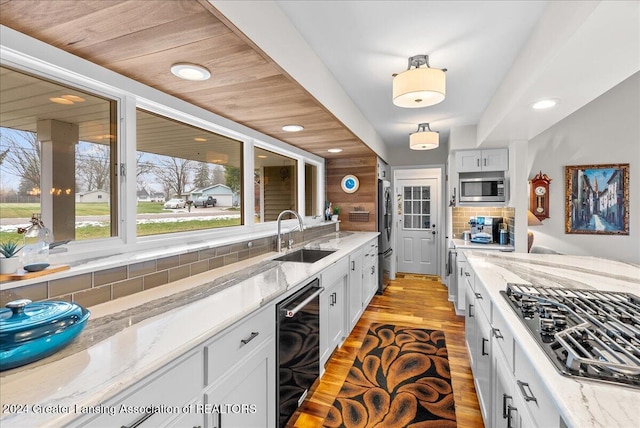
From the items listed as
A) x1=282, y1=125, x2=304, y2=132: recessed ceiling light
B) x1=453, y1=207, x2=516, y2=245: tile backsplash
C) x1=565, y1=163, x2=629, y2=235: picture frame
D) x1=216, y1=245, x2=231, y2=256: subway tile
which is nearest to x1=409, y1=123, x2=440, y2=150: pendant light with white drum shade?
x1=453, y1=207, x2=516, y2=245: tile backsplash

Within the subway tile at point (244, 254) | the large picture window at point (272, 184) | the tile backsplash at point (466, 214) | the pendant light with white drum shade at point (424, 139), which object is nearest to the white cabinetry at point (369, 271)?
the large picture window at point (272, 184)

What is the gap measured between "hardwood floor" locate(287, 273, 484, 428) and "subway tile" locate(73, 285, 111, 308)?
130cm

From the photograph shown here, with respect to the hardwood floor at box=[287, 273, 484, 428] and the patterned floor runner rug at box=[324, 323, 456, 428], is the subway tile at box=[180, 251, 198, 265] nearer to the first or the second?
the hardwood floor at box=[287, 273, 484, 428]

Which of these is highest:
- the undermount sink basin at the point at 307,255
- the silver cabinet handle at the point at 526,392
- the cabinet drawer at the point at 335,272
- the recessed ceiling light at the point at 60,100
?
the recessed ceiling light at the point at 60,100

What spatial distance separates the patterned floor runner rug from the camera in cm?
193

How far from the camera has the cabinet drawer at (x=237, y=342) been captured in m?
1.12

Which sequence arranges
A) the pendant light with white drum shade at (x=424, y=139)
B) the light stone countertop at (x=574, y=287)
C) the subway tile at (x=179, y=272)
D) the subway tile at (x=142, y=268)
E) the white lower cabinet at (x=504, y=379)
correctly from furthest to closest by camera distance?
the pendant light with white drum shade at (x=424, y=139)
the subway tile at (x=179, y=272)
the subway tile at (x=142, y=268)
the white lower cabinet at (x=504, y=379)
the light stone countertop at (x=574, y=287)

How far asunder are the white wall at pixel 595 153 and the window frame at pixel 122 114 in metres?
4.46

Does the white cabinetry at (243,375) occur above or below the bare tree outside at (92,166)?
below

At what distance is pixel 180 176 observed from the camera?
2.11 metres

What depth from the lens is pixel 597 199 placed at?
4.19 meters

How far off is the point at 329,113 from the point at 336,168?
7.79 feet

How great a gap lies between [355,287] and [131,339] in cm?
250

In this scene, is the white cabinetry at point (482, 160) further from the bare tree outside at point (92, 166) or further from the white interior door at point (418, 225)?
the bare tree outside at point (92, 166)
